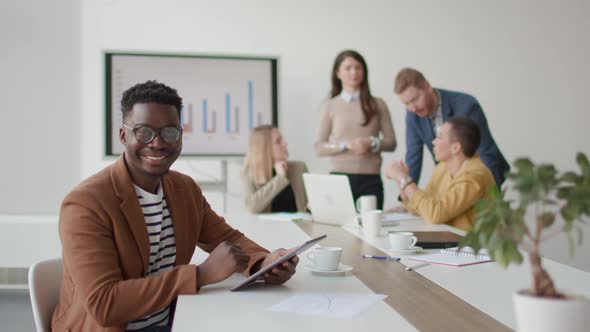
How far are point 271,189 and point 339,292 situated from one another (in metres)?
2.09

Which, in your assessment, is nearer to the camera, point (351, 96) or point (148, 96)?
point (148, 96)

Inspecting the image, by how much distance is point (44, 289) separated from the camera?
1550mm

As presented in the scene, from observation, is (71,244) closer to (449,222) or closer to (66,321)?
(66,321)

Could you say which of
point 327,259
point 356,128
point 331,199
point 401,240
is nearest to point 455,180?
point 331,199

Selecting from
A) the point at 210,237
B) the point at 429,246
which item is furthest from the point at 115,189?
the point at 429,246

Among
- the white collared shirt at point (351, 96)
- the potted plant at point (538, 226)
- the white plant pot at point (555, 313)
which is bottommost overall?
the white plant pot at point (555, 313)

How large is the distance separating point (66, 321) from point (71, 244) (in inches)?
9.5

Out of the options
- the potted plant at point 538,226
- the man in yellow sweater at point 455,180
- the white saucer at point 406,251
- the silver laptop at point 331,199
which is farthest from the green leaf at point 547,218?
the man in yellow sweater at point 455,180

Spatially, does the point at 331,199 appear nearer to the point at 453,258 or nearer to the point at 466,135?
the point at 466,135

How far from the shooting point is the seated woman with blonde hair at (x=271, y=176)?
351 centimetres

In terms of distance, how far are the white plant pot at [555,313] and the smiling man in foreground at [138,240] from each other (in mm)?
727

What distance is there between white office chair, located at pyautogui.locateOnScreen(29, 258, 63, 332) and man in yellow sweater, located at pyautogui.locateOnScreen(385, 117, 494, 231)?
5.43ft

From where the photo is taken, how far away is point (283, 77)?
193 inches

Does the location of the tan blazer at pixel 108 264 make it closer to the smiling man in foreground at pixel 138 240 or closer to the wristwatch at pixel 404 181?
the smiling man in foreground at pixel 138 240
